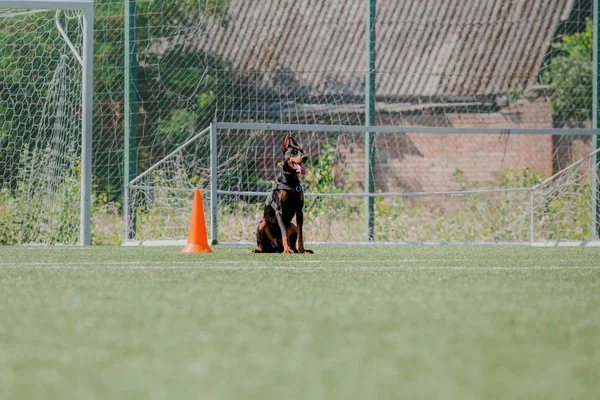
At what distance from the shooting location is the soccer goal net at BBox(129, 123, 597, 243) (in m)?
10.2

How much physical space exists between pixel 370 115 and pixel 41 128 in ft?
12.3

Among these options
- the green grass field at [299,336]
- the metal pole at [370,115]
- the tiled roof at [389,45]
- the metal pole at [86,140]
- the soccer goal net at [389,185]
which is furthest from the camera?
the tiled roof at [389,45]

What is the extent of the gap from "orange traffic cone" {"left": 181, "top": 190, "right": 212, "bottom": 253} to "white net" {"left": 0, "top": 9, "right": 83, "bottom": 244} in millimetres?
2993

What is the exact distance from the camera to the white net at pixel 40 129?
32.8 feet

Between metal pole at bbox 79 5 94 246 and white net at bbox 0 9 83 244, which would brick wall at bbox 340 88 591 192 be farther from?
metal pole at bbox 79 5 94 246

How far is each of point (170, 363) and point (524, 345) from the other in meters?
0.87

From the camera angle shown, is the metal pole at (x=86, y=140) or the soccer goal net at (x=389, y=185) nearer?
the metal pole at (x=86, y=140)

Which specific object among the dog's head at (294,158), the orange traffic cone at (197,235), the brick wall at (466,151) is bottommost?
the orange traffic cone at (197,235)

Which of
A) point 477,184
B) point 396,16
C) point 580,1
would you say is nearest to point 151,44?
point 396,16

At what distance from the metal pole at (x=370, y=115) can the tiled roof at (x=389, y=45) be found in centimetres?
106

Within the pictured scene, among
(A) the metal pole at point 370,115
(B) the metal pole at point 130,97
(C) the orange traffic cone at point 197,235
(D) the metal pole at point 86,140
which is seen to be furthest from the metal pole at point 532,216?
(D) the metal pole at point 86,140

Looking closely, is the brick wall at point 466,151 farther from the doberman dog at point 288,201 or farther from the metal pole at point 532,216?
the doberman dog at point 288,201

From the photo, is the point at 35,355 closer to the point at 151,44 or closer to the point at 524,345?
the point at 524,345

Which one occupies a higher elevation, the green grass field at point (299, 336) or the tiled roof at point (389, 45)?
the tiled roof at point (389, 45)
